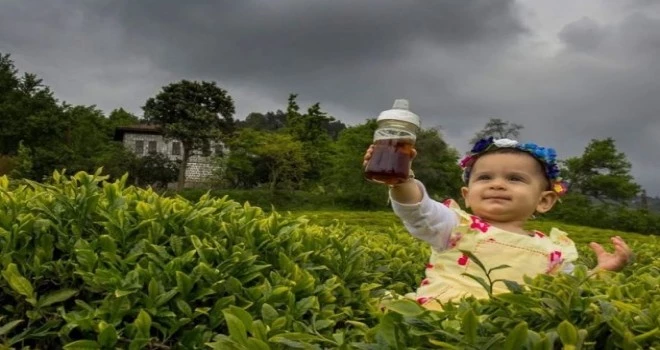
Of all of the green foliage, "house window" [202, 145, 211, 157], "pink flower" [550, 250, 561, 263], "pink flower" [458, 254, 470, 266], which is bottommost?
the green foliage

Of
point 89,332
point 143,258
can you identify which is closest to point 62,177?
point 143,258

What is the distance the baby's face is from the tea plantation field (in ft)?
1.95

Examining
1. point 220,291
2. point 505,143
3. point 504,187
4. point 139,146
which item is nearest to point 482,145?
point 505,143

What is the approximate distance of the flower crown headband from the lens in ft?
10.1

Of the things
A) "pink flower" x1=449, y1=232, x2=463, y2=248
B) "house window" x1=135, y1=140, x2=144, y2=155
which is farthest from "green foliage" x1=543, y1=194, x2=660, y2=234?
"house window" x1=135, y1=140, x2=144, y2=155

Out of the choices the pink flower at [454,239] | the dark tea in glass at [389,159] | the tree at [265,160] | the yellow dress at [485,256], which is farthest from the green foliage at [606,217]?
the dark tea in glass at [389,159]

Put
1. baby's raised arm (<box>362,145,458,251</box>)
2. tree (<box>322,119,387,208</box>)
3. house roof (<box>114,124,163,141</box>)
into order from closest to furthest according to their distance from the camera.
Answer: baby's raised arm (<box>362,145,458,251</box>) → tree (<box>322,119,387,208</box>) → house roof (<box>114,124,163,141</box>)

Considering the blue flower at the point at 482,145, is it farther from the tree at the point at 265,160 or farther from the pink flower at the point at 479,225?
the tree at the point at 265,160

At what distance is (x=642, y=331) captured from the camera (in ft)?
4.50

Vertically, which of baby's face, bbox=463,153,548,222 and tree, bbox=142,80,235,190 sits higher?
tree, bbox=142,80,235,190

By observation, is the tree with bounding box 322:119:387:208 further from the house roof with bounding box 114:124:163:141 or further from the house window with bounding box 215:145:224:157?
the house roof with bounding box 114:124:163:141

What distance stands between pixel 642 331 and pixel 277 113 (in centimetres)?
9741

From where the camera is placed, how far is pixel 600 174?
120ft

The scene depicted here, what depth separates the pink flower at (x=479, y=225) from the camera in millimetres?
2955
